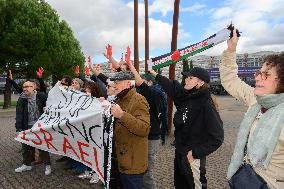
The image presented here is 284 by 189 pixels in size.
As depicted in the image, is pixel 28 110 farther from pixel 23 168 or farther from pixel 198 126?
pixel 198 126

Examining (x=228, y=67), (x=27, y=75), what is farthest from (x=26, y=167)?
(x=27, y=75)

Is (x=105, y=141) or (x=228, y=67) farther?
(x=105, y=141)

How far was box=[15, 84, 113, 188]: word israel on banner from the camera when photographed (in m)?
4.05

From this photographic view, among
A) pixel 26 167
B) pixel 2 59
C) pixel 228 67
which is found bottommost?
pixel 26 167

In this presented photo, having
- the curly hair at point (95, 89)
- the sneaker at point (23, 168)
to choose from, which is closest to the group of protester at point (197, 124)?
the curly hair at point (95, 89)

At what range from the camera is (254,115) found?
2.57 meters

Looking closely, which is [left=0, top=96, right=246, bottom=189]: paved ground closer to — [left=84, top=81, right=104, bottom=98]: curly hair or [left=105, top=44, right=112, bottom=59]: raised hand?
[left=84, top=81, right=104, bottom=98]: curly hair

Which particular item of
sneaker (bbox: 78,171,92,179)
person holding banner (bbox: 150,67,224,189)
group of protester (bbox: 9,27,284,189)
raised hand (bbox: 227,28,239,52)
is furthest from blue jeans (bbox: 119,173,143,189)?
sneaker (bbox: 78,171,92,179)

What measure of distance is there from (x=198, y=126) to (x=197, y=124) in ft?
0.09

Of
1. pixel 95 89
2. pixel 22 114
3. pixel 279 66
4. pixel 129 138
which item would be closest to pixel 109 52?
pixel 129 138

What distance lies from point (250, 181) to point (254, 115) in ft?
1.63

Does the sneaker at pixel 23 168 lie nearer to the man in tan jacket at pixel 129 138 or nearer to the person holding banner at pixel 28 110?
the person holding banner at pixel 28 110

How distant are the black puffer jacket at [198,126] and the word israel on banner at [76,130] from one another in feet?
2.83

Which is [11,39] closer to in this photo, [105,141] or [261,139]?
[105,141]
